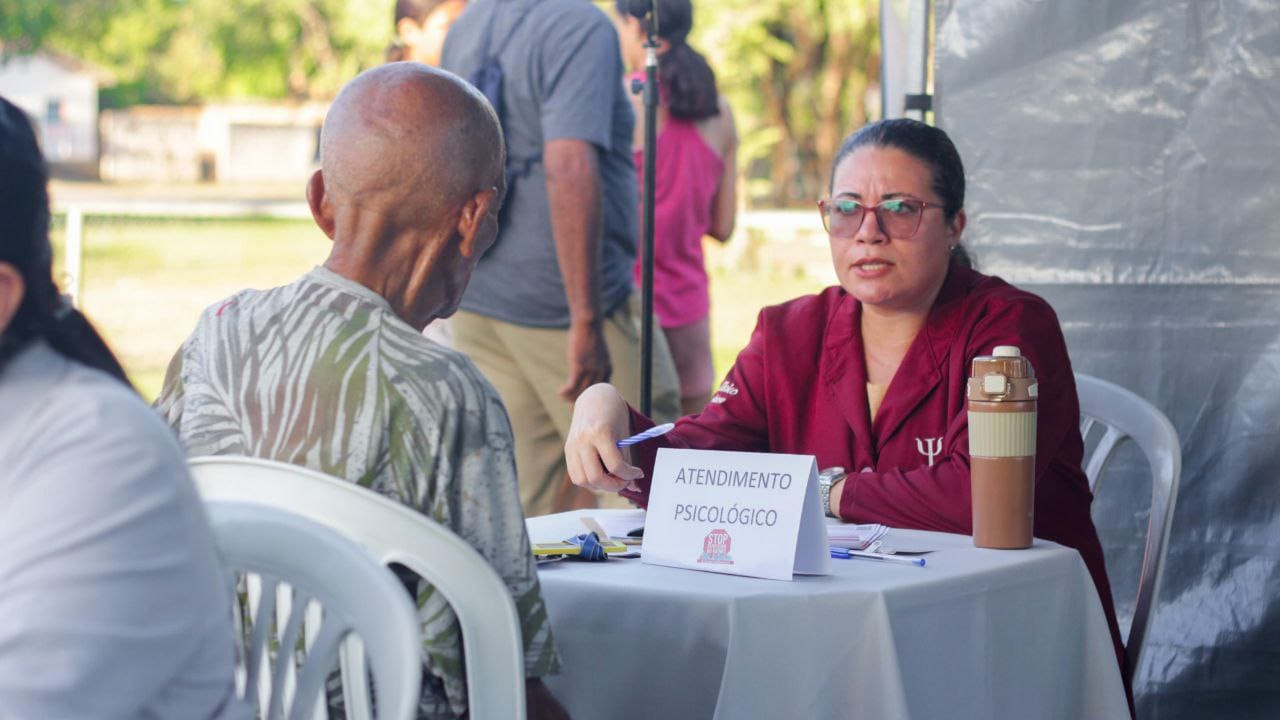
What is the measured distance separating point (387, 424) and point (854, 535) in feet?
2.91

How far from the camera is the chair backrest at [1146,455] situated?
8.58ft

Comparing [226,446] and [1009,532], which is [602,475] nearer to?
[1009,532]

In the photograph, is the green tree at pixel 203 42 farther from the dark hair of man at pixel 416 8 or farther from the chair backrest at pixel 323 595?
the chair backrest at pixel 323 595

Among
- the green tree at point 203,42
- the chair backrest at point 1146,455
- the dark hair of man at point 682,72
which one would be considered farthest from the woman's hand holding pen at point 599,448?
the green tree at point 203,42

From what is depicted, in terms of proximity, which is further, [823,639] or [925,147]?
[925,147]

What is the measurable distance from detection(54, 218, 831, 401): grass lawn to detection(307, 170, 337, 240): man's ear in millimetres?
6637

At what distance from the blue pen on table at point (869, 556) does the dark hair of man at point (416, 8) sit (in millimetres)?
2944

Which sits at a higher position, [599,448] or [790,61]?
[790,61]

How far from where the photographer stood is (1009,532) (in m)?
2.12

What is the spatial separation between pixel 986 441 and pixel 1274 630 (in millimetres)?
1612

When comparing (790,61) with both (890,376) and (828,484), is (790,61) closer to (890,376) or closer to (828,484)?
(890,376)

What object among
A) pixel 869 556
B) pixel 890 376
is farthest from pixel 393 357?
pixel 890 376

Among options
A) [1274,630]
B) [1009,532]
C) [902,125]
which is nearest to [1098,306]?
[1274,630]

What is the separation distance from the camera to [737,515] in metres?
1.97
